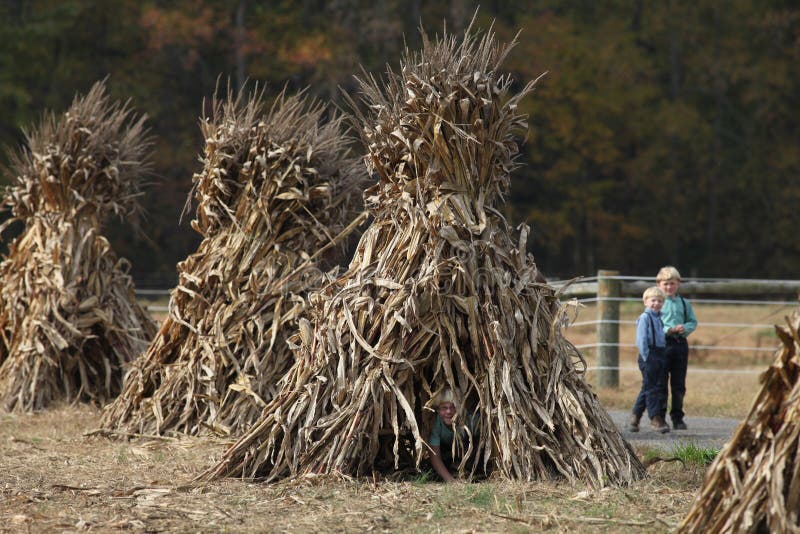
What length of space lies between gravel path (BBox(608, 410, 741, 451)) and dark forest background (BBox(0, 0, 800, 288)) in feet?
61.4

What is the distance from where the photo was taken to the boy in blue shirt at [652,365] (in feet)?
28.5

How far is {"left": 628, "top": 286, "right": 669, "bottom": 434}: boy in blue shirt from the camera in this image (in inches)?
342

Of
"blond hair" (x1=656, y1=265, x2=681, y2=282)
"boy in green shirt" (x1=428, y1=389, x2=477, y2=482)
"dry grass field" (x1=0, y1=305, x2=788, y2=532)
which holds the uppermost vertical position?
"blond hair" (x1=656, y1=265, x2=681, y2=282)

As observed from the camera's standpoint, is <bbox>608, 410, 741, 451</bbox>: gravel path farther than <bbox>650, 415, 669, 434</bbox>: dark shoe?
No

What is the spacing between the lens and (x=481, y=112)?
21.7 ft

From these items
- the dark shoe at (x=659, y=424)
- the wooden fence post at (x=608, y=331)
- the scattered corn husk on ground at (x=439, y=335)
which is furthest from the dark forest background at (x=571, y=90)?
the scattered corn husk on ground at (x=439, y=335)

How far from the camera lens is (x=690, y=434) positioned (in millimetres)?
8734

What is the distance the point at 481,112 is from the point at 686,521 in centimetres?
286

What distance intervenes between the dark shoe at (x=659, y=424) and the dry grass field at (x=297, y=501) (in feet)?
3.41

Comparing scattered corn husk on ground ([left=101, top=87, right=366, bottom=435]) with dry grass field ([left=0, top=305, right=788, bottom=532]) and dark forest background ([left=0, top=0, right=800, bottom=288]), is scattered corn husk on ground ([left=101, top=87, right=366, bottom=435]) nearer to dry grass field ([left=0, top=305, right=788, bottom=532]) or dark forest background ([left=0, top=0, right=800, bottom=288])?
dry grass field ([left=0, top=305, right=788, bottom=532])

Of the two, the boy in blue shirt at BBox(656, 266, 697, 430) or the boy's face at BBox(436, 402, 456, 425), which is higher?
the boy in blue shirt at BBox(656, 266, 697, 430)

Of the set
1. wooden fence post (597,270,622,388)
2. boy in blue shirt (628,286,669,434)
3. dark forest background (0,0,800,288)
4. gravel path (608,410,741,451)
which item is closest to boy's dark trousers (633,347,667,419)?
boy in blue shirt (628,286,669,434)

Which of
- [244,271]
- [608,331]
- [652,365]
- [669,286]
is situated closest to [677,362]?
[652,365]

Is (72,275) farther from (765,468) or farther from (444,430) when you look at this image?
(765,468)
